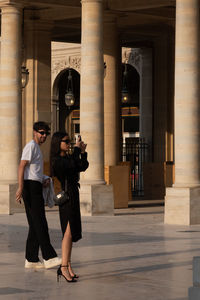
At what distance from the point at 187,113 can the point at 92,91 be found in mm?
3246

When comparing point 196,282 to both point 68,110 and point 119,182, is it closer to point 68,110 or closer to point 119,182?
point 119,182

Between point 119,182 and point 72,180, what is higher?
point 72,180

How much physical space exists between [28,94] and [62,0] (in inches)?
173

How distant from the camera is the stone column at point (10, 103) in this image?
24.4 m

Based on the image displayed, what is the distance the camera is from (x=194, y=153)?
20.9 meters

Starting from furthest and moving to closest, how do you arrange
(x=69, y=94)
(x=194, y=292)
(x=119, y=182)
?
(x=69, y=94)
(x=119, y=182)
(x=194, y=292)

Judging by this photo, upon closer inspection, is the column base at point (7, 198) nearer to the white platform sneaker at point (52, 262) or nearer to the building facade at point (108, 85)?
the building facade at point (108, 85)

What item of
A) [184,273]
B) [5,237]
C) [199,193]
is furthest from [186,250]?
[199,193]

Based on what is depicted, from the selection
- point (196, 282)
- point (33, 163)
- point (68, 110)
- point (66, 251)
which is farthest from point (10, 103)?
point (68, 110)

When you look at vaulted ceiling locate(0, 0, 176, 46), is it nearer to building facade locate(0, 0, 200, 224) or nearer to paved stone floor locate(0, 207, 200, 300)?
building facade locate(0, 0, 200, 224)

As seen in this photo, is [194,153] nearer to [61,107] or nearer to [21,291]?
[21,291]

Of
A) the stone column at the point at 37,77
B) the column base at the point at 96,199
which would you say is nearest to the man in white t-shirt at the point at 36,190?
the column base at the point at 96,199

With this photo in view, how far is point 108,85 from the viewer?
27734 mm

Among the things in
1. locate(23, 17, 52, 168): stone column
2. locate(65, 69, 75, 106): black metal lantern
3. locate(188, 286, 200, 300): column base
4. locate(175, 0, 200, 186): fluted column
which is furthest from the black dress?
locate(65, 69, 75, 106): black metal lantern
